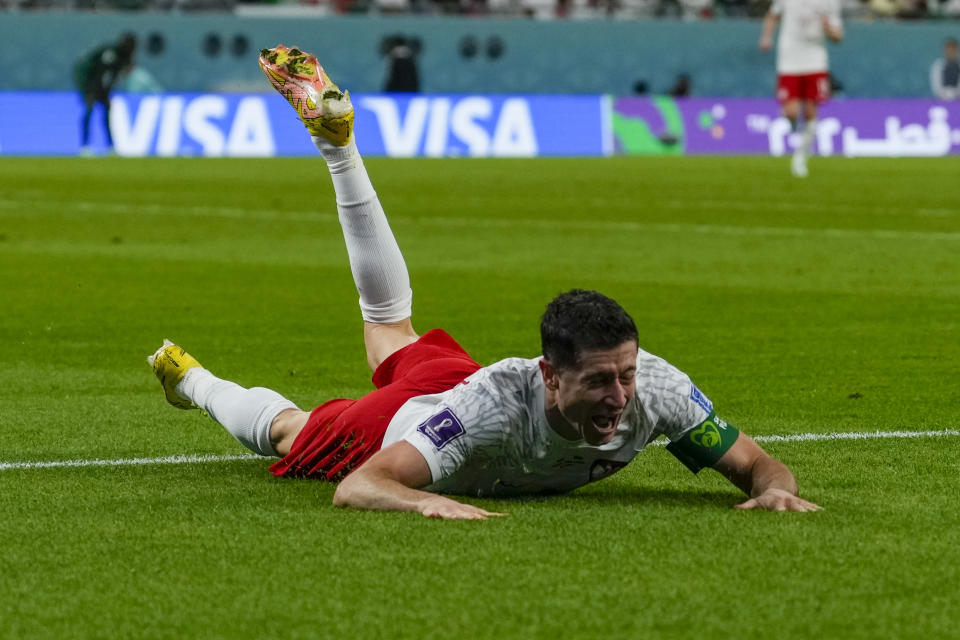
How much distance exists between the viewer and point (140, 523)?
4.97 m

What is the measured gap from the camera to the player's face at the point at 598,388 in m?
4.69

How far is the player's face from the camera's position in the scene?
4.69 metres

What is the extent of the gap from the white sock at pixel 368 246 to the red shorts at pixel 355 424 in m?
0.78

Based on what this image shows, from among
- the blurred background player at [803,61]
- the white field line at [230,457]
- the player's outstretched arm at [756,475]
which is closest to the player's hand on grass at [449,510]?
the player's outstretched arm at [756,475]

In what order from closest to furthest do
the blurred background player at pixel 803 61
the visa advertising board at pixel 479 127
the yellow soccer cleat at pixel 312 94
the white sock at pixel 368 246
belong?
the white sock at pixel 368 246, the yellow soccer cleat at pixel 312 94, the blurred background player at pixel 803 61, the visa advertising board at pixel 479 127

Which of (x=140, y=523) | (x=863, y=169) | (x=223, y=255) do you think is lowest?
(x=863, y=169)

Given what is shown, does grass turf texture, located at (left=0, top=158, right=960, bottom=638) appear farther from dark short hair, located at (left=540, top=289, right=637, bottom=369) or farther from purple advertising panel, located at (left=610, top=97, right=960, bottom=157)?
purple advertising panel, located at (left=610, top=97, right=960, bottom=157)

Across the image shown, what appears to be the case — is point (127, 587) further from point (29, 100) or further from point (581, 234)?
point (29, 100)

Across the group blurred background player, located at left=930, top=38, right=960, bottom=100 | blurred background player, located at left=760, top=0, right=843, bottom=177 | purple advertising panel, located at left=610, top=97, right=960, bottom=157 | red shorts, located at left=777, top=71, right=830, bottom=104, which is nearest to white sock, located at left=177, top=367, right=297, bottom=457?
blurred background player, located at left=760, top=0, right=843, bottom=177

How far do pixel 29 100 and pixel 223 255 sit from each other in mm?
20628

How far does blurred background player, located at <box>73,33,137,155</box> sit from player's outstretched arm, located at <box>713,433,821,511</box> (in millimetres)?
28314

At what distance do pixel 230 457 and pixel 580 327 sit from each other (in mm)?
1964

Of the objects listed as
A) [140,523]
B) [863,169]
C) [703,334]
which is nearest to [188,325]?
[703,334]

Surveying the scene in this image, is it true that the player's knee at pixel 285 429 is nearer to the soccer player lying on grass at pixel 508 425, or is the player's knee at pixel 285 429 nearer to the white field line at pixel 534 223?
the soccer player lying on grass at pixel 508 425
